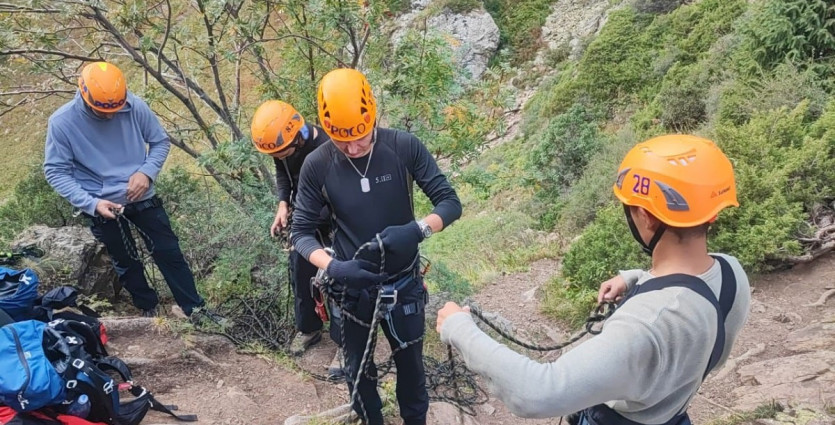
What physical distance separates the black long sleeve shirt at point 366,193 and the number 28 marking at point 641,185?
4.32 ft

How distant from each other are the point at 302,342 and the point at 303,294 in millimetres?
627

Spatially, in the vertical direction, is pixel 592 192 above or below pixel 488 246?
above

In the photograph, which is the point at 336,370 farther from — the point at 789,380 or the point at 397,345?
the point at 789,380

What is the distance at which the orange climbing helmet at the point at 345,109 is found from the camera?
259cm

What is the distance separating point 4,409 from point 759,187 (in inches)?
252

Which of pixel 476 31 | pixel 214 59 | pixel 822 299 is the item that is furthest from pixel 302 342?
pixel 476 31

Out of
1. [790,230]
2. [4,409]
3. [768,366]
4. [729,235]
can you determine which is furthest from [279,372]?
[790,230]

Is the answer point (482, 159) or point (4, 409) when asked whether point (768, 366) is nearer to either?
point (4, 409)

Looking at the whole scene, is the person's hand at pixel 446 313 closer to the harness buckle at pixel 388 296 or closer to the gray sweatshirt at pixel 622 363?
the gray sweatshirt at pixel 622 363

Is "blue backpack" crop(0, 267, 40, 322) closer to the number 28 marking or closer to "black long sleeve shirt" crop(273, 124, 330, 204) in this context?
→ "black long sleeve shirt" crop(273, 124, 330, 204)

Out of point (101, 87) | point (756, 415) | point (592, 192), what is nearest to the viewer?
point (756, 415)

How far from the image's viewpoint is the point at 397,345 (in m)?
2.93

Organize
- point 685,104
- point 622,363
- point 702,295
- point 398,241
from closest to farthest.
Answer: point 622,363 < point 702,295 < point 398,241 < point 685,104

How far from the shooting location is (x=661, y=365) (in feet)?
4.54
